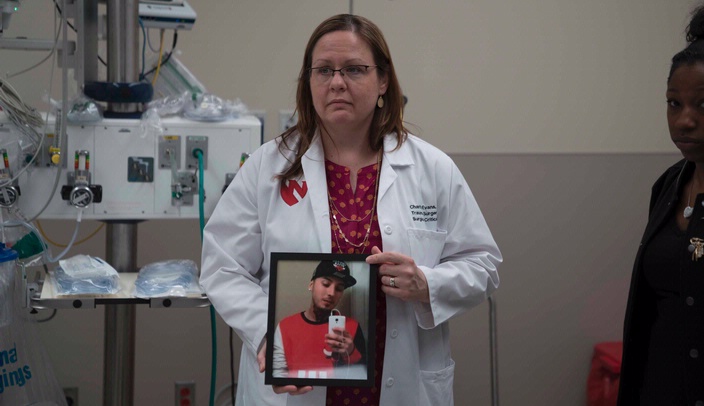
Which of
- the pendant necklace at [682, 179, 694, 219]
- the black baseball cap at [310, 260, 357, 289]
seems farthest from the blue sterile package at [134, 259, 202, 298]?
the pendant necklace at [682, 179, 694, 219]

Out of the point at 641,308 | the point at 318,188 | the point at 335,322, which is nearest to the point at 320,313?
the point at 335,322

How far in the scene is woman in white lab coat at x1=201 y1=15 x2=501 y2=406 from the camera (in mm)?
1747

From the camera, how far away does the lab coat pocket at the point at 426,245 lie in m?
1.77

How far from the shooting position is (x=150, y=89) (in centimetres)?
253

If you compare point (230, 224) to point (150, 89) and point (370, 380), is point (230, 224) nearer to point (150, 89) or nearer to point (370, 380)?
point (370, 380)

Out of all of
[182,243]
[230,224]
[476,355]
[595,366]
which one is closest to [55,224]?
[182,243]

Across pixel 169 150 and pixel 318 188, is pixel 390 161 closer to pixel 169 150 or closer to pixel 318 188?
pixel 318 188

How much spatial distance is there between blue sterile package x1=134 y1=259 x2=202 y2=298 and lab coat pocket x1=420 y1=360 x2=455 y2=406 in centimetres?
79

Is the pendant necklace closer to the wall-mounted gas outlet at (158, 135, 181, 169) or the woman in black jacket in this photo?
the woman in black jacket

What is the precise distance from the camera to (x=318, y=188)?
180cm

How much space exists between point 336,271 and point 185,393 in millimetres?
1984

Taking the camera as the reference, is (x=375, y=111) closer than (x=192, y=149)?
Yes

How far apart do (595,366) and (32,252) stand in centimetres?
254

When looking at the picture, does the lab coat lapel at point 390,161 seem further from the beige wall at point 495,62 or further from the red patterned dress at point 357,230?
the beige wall at point 495,62
